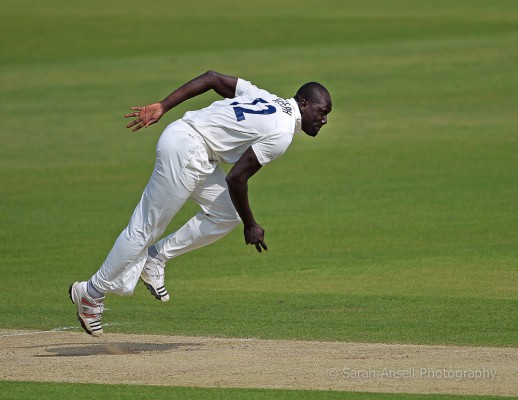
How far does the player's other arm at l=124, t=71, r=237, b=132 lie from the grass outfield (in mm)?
2271

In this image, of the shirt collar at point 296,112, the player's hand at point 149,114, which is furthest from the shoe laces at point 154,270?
the shirt collar at point 296,112

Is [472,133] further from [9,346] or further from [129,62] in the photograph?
[9,346]

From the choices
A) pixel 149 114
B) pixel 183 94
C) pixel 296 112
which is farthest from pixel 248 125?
pixel 149 114

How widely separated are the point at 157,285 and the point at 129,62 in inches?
1057

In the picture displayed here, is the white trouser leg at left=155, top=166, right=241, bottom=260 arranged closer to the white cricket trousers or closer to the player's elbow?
the white cricket trousers

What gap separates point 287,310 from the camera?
1284cm

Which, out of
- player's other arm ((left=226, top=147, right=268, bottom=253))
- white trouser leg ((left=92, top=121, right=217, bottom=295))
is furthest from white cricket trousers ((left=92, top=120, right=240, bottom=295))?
player's other arm ((left=226, top=147, right=268, bottom=253))

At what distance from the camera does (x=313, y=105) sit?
34.5ft

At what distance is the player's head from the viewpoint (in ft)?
34.4

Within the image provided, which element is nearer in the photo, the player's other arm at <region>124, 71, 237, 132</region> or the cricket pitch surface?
the cricket pitch surface

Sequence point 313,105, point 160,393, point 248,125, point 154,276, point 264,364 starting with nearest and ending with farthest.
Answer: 1. point 160,393
2. point 264,364
3. point 248,125
4. point 313,105
5. point 154,276

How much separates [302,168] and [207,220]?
13.2 m

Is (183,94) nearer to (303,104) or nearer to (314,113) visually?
(303,104)

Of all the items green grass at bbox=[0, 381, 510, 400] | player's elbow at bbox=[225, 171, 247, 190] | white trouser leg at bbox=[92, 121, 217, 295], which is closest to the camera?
green grass at bbox=[0, 381, 510, 400]
